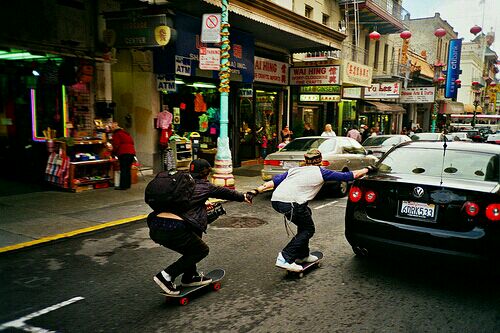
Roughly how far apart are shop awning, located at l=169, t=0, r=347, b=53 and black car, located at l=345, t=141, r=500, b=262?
7.77 metres

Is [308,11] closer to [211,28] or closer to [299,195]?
[211,28]

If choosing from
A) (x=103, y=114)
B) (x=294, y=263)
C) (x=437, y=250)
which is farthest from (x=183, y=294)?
(x=103, y=114)

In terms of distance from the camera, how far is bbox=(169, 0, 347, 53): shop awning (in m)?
11.6

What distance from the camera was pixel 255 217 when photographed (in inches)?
326

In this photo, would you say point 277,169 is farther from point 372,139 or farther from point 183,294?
point 372,139

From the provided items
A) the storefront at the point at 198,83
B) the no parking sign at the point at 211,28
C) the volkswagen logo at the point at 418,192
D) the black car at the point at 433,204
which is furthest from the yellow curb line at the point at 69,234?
the volkswagen logo at the point at 418,192

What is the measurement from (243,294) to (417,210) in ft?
7.08

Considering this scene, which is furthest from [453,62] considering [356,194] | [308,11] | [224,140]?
[356,194]

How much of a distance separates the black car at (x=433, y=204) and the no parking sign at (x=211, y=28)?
21.1 ft

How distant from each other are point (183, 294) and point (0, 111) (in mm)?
9111

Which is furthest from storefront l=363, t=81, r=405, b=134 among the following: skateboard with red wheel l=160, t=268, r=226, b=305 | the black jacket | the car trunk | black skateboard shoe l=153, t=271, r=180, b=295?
black skateboard shoe l=153, t=271, r=180, b=295

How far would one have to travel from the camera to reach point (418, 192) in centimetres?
452

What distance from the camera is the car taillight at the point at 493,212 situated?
163 inches

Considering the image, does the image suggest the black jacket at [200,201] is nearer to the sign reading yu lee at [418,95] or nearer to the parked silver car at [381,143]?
the parked silver car at [381,143]
